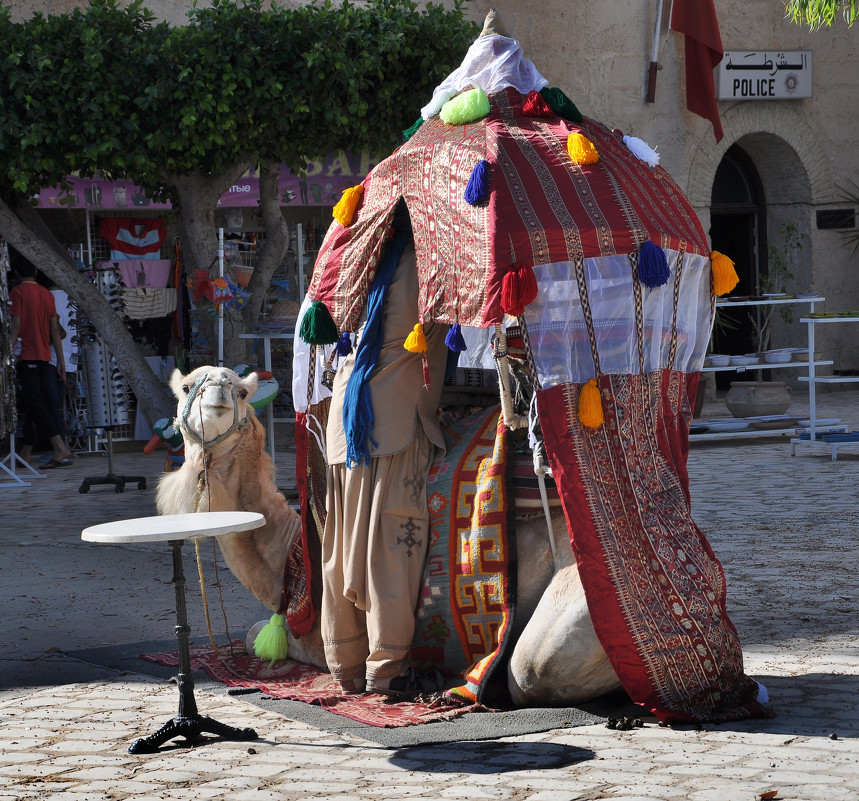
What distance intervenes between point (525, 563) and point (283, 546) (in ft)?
4.16

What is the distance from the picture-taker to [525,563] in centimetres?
495

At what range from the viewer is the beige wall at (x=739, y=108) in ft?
58.3

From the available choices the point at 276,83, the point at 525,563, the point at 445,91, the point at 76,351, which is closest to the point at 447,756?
the point at 525,563

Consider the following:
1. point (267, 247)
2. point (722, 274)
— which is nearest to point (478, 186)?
point (722, 274)

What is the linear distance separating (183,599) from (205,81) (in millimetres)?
7291

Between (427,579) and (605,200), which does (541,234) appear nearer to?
(605,200)

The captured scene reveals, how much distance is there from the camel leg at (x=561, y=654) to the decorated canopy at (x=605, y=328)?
4.2 inches

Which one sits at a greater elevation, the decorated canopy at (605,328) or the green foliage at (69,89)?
the green foliage at (69,89)

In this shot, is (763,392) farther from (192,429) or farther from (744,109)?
(192,429)

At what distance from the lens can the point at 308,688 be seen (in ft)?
17.6

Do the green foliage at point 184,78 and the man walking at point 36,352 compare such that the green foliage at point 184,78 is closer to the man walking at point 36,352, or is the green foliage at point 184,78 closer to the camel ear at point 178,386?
the man walking at point 36,352

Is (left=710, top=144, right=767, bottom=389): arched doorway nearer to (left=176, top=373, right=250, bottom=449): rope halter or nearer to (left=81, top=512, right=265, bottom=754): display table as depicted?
(left=176, top=373, right=250, bottom=449): rope halter

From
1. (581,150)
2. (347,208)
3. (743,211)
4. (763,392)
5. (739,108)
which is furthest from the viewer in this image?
(743,211)

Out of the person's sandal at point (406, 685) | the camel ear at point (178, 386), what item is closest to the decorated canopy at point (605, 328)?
the person's sandal at point (406, 685)
